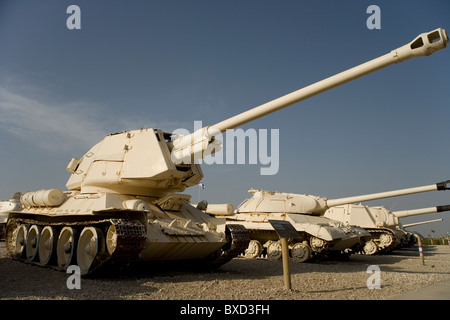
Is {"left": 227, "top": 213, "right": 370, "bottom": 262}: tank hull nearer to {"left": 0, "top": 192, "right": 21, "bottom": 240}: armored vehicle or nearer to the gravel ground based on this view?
the gravel ground

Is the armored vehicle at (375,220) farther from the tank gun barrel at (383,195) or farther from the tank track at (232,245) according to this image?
the tank track at (232,245)

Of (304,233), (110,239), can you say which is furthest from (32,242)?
(304,233)

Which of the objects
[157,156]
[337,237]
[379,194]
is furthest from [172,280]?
[379,194]

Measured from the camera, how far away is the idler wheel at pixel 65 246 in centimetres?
1004

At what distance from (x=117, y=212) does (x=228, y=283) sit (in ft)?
9.75

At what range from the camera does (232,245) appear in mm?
10969

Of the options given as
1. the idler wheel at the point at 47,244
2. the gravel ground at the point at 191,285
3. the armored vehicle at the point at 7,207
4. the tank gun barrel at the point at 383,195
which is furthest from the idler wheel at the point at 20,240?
the tank gun barrel at the point at 383,195

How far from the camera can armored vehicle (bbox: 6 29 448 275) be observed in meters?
8.69

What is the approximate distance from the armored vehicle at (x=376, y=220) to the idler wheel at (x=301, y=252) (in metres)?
9.81

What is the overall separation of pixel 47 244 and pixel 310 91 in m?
8.43

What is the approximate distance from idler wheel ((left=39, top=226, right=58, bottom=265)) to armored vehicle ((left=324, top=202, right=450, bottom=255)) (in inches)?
713

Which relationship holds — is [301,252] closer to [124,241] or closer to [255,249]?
[255,249]

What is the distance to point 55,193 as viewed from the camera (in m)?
11.0
